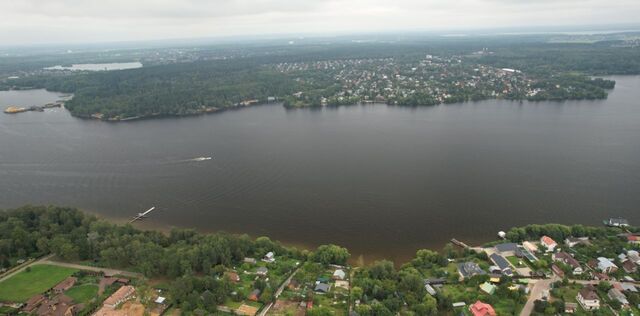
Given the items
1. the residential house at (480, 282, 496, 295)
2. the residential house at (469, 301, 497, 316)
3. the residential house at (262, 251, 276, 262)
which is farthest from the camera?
the residential house at (262, 251, 276, 262)

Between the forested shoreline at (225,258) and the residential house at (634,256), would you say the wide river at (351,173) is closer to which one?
the forested shoreline at (225,258)

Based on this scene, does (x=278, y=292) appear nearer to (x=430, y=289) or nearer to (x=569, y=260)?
(x=430, y=289)

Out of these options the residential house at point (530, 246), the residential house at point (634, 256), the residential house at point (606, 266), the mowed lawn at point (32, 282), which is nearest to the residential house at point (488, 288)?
the residential house at point (530, 246)

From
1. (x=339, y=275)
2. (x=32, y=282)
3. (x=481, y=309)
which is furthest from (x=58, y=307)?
(x=481, y=309)

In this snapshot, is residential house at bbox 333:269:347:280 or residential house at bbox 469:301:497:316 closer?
residential house at bbox 469:301:497:316

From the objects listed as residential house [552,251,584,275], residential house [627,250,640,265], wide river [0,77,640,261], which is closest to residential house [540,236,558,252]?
residential house [552,251,584,275]

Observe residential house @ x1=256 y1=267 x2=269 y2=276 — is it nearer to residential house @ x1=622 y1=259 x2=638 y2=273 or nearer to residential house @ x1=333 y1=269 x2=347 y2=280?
residential house @ x1=333 y1=269 x2=347 y2=280
